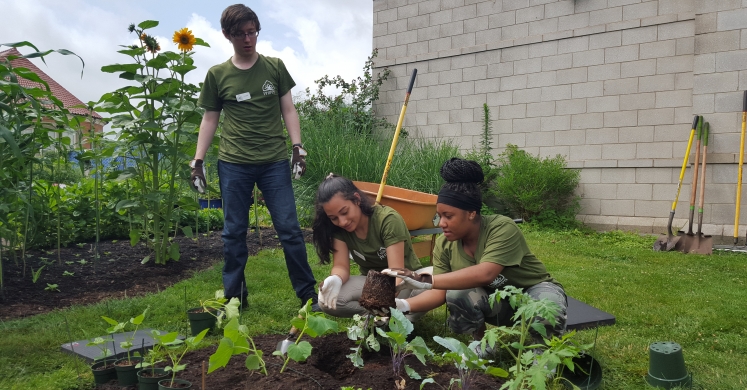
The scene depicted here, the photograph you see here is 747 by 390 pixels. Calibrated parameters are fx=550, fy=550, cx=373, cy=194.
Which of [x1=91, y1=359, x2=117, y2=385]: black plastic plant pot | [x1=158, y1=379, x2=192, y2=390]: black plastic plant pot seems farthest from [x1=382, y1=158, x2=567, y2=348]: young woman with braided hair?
[x1=91, y1=359, x2=117, y2=385]: black plastic plant pot

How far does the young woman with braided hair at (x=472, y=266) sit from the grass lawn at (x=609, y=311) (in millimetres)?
380

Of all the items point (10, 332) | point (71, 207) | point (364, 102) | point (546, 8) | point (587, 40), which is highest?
point (546, 8)

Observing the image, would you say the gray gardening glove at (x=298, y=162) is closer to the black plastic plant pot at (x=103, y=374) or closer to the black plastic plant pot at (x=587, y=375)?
the black plastic plant pot at (x=103, y=374)

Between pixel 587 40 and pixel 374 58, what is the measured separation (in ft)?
10.7

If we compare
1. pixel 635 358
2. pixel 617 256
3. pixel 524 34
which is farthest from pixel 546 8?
pixel 635 358

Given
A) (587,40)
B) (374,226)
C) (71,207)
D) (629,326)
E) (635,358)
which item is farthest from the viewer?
(587,40)

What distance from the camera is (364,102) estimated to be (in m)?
8.55

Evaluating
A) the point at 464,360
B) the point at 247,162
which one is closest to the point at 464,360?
the point at 464,360

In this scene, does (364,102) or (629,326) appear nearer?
(629,326)

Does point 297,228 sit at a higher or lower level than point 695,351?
higher

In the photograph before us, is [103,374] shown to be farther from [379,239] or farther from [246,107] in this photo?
[246,107]

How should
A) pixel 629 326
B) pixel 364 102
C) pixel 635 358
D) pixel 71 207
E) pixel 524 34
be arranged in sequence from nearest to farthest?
pixel 635 358, pixel 629 326, pixel 71 207, pixel 524 34, pixel 364 102

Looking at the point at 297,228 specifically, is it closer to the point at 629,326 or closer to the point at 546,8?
the point at 629,326

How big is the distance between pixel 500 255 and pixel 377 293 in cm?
52
